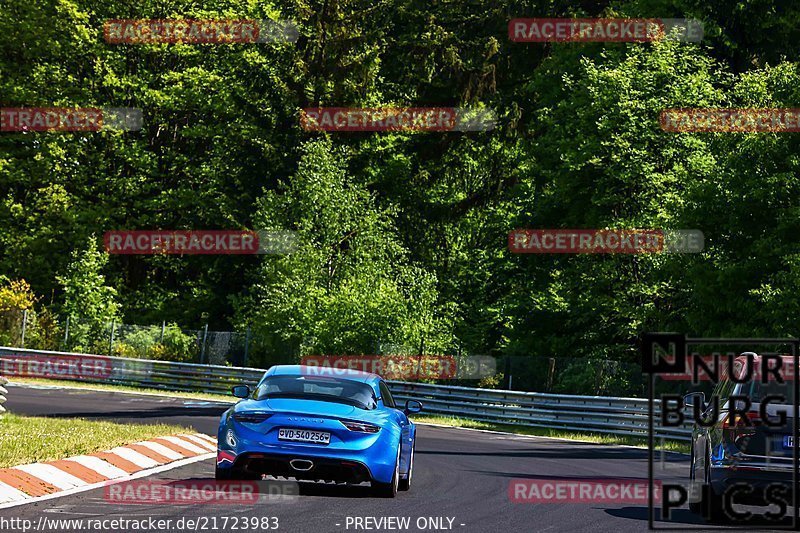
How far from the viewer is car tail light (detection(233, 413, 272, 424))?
14141mm

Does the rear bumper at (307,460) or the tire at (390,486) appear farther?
the tire at (390,486)

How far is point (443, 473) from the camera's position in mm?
19078

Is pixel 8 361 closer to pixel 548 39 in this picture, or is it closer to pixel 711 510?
pixel 548 39

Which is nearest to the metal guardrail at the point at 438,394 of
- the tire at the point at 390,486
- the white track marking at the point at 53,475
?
the tire at the point at 390,486

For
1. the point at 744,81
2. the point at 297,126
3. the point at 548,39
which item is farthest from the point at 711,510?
the point at 297,126

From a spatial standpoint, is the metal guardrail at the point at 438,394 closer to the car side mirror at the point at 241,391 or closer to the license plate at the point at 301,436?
the car side mirror at the point at 241,391

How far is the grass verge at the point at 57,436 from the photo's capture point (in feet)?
51.3

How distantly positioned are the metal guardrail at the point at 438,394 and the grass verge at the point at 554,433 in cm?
15

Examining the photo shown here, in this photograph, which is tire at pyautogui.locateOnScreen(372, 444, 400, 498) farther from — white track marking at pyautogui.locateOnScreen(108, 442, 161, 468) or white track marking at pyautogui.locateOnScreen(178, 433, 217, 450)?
white track marking at pyautogui.locateOnScreen(178, 433, 217, 450)

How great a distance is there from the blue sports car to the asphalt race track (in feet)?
1.05

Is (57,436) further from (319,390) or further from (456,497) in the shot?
(456,497)

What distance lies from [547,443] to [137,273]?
3503 centimetres

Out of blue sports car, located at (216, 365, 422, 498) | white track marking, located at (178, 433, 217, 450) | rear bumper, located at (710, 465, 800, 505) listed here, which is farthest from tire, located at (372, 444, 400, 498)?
white track marking, located at (178, 433, 217, 450)

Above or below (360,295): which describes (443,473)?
below
